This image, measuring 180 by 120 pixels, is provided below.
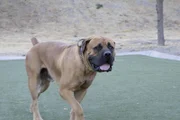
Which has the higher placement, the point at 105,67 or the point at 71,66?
the point at 105,67

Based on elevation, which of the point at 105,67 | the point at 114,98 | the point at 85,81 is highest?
the point at 105,67

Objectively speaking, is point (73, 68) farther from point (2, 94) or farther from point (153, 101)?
point (2, 94)

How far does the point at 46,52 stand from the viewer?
620cm

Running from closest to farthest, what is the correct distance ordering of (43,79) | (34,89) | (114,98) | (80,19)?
(34,89) < (43,79) < (114,98) < (80,19)

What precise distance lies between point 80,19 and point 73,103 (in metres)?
25.7

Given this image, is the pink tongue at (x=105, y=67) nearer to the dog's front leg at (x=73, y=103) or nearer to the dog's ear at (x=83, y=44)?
the dog's ear at (x=83, y=44)

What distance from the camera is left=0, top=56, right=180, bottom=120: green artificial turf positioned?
20.3 feet

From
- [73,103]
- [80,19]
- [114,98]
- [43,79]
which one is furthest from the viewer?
[80,19]

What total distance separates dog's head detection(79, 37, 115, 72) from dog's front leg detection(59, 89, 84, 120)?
20.0 inches

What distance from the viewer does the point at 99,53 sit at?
485 cm

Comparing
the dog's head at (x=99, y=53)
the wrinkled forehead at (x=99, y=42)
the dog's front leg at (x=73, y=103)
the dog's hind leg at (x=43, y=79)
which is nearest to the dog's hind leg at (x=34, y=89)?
the dog's hind leg at (x=43, y=79)

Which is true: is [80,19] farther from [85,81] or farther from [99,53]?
[99,53]

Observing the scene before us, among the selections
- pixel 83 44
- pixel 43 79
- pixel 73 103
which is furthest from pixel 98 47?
pixel 43 79

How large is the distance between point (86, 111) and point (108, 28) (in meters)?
23.7
